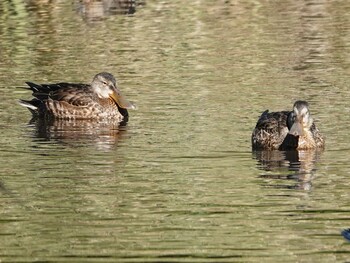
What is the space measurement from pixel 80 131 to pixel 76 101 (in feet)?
4.97

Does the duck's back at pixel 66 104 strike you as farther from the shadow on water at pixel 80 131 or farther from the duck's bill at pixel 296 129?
the duck's bill at pixel 296 129

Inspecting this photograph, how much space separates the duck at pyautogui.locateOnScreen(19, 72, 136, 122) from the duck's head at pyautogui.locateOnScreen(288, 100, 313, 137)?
331 centimetres

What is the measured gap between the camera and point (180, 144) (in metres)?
15.7

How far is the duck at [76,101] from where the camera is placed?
1906cm

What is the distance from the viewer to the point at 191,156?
49.4 ft

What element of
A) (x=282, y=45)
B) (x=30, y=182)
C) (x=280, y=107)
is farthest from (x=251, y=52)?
(x=30, y=182)

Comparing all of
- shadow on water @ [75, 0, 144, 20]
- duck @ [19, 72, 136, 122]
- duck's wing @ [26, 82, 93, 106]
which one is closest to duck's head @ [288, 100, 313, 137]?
duck @ [19, 72, 136, 122]

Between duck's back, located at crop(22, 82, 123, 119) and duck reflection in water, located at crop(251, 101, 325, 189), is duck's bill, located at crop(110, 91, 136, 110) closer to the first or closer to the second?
duck's back, located at crop(22, 82, 123, 119)

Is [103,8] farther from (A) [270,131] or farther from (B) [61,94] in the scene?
(A) [270,131]

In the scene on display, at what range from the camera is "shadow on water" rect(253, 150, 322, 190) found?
13988 mm

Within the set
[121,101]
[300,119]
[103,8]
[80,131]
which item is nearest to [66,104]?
[121,101]

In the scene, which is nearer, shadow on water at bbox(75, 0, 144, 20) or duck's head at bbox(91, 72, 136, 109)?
duck's head at bbox(91, 72, 136, 109)

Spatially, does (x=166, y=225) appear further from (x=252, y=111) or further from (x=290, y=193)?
(x=252, y=111)

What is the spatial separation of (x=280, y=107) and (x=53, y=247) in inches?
298
